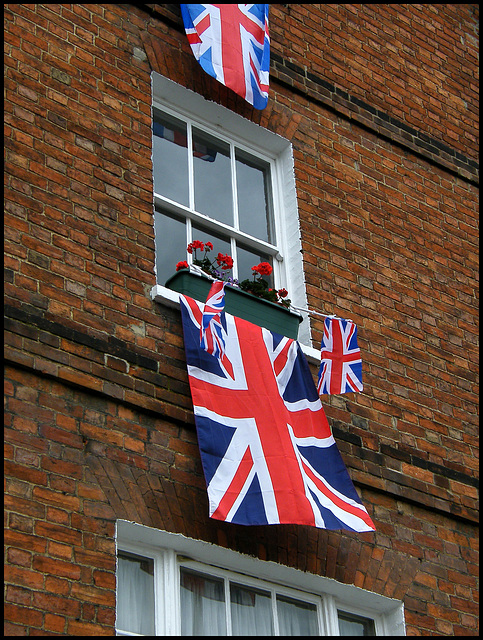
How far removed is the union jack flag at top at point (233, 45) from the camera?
848cm

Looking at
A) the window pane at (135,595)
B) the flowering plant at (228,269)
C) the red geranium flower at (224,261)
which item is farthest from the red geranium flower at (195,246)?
the window pane at (135,595)

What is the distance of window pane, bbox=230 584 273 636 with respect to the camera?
6512 mm

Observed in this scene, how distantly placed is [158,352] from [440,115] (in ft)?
15.2

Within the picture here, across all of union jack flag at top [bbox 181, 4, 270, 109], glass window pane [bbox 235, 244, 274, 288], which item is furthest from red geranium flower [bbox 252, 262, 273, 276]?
union jack flag at top [bbox 181, 4, 270, 109]

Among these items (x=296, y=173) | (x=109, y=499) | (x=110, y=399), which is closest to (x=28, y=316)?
(x=110, y=399)

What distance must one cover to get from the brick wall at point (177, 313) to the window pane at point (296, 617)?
251 mm

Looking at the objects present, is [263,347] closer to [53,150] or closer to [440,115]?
[53,150]

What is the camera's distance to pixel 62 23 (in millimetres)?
7820

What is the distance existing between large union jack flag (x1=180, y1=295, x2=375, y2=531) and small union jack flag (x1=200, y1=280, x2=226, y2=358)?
0.35ft

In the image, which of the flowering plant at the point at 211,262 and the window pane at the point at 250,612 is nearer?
the window pane at the point at 250,612

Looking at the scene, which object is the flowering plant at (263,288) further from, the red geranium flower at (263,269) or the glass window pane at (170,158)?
the glass window pane at (170,158)

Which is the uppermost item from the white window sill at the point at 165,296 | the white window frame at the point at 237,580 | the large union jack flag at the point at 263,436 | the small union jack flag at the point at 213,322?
the white window sill at the point at 165,296

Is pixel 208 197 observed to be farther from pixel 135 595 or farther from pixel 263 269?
pixel 135 595

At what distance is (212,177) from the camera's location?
8.52 m
